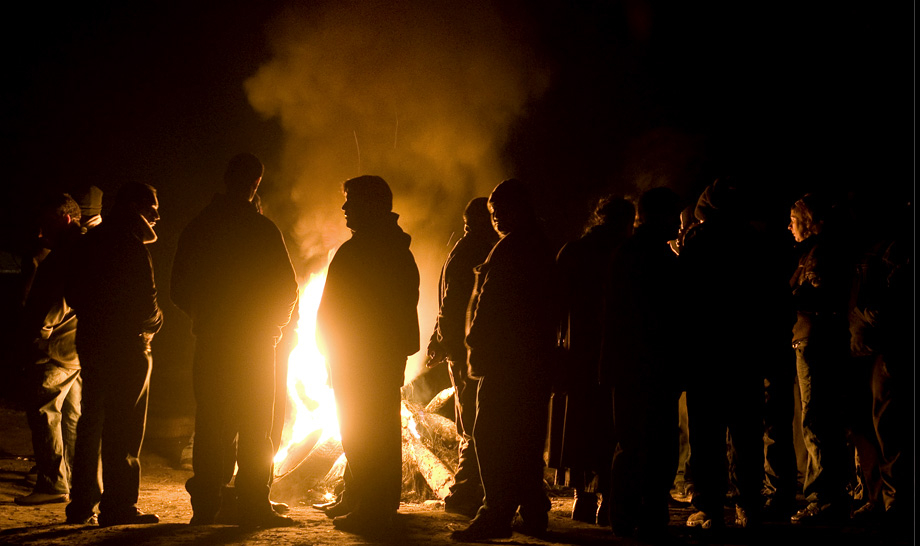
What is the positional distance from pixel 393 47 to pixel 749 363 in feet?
31.9

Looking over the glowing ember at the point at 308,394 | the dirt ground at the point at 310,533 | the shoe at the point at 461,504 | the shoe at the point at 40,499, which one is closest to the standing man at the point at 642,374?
the dirt ground at the point at 310,533

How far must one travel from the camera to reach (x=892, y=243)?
16.8 feet

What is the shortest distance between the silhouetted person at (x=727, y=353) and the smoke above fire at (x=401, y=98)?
6.95 m

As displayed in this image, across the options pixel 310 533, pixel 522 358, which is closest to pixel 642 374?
pixel 522 358

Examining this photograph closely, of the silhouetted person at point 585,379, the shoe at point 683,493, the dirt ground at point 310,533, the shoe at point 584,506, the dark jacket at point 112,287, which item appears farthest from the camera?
the shoe at point 683,493

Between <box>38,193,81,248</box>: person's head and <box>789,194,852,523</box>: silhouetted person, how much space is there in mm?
6550

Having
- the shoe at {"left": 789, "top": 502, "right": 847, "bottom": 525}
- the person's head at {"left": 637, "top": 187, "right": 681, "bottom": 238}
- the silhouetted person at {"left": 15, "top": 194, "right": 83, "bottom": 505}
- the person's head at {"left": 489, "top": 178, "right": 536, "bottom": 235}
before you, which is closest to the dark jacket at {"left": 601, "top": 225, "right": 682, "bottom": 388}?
the person's head at {"left": 637, "top": 187, "right": 681, "bottom": 238}

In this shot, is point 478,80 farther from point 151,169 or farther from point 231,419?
point 231,419

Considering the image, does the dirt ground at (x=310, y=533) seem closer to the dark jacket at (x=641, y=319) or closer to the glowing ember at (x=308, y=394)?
the dark jacket at (x=641, y=319)

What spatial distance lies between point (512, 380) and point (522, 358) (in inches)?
6.5

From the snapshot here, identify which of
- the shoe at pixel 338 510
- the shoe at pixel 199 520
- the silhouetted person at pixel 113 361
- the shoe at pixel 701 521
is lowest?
the shoe at pixel 199 520

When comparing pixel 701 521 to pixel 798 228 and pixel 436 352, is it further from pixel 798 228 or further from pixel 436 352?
pixel 798 228

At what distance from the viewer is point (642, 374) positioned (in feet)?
14.6

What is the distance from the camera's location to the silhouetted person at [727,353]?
4.52 meters
